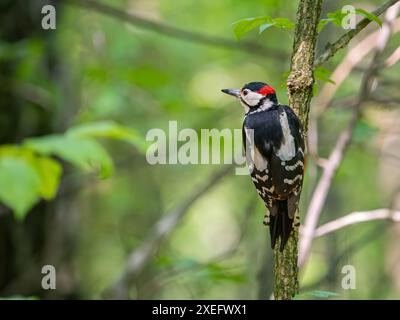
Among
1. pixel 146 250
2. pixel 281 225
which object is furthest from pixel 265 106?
pixel 146 250

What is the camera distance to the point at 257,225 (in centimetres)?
673

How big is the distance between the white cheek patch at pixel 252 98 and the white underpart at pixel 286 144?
0.44 meters

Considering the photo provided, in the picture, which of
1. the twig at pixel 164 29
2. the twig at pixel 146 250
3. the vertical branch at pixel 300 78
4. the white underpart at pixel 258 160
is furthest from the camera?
the twig at pixel 164 29

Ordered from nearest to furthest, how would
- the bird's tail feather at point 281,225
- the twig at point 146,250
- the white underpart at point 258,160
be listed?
the bird's tail feather at point 281,225 < the white underpart at point 258,160 < the twig at point 146,250

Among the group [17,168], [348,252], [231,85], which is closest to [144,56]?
[231,85]

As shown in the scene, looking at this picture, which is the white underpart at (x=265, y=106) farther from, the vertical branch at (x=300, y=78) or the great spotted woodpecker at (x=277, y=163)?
the vertical branch at (x=300, y=78)

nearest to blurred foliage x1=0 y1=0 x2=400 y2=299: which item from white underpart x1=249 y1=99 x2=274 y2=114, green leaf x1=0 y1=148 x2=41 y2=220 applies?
green leaf x1=0 y1=148 x2=41 y2=220

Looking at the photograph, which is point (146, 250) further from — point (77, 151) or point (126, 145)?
point (126, 145)

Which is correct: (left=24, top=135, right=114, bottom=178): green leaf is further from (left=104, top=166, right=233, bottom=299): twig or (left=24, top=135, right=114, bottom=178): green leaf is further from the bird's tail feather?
(left=104, top=166, right=233, bottom=299): twig

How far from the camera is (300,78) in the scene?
208cm

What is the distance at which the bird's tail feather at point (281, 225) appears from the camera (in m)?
2.27

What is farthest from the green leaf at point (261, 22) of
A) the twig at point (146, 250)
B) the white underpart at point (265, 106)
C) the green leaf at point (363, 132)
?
the twig at point (146, 250)

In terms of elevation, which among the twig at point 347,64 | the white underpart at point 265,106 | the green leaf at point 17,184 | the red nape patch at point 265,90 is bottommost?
the green leaf at point 17,184
